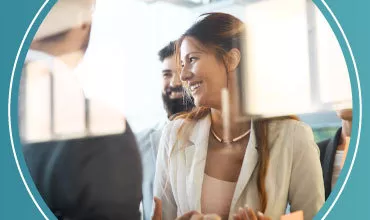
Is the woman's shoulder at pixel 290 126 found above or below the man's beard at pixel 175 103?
below

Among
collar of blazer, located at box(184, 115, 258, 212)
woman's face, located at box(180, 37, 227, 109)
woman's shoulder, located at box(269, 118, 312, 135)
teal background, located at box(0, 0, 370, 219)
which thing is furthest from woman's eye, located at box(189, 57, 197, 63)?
teal background, located at box(0, 0, 370, 219)

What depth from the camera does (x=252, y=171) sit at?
1241 millimetres

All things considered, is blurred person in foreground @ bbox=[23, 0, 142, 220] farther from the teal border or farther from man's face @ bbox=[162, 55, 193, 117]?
man's face @ bbox=[162, 55, 193, 117]

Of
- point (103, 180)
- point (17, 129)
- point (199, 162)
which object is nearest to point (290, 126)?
point (199, 162)

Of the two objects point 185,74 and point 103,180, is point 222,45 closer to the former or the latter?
point 185,74

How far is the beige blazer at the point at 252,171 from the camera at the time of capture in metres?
1.23

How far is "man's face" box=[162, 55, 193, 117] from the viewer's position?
4.06 ft

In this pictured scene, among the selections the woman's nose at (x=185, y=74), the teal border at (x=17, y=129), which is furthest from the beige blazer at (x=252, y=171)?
the teal border at (x=17, y=129)

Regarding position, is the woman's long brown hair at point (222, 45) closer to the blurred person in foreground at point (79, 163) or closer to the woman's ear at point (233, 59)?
the woman's ear at point (233, 59)

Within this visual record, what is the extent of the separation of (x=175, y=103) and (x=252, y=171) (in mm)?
255

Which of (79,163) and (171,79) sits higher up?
(171,79)

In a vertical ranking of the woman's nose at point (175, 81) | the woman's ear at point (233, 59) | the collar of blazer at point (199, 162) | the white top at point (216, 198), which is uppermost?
the woman's ear at point (233, 59)

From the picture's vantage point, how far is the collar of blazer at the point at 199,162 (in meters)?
1.23

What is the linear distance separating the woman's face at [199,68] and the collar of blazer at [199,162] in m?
0.08
